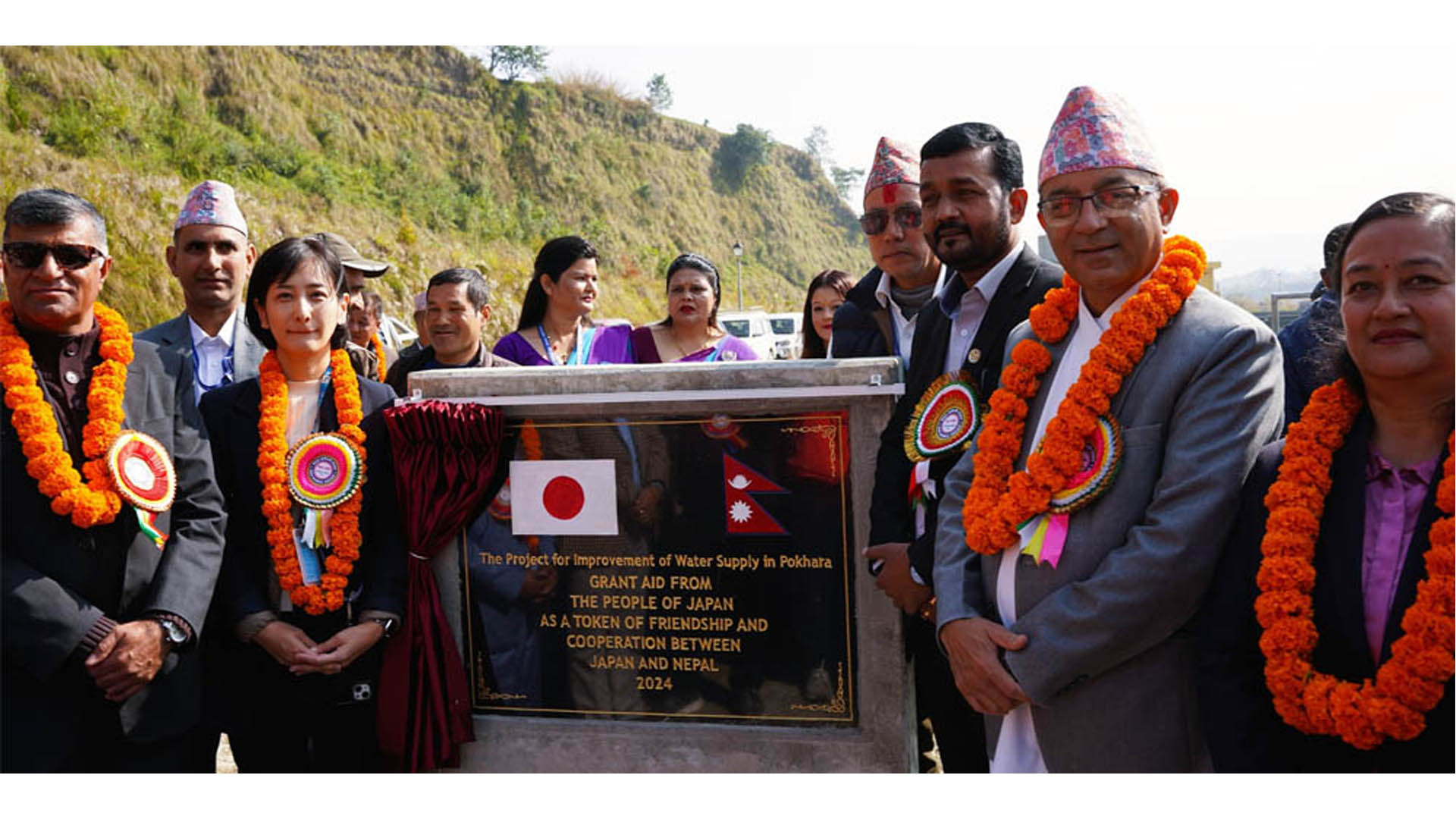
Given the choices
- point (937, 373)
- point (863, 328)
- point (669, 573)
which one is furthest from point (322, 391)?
point (937, 373)

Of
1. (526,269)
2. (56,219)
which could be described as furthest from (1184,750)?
(526,269)

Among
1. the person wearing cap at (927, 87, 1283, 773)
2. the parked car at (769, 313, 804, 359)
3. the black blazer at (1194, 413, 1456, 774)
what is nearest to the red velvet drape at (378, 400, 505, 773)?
the person wearing cap at (927, 87, 1283, 773)

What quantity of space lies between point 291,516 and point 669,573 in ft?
3.65

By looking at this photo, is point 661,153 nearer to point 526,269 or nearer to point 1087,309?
point 526,269

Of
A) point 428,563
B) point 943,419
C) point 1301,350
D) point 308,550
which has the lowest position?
point 428,563

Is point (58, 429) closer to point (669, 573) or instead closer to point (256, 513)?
point (256, 513)

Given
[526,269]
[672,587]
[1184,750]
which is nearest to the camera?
[1184,750]

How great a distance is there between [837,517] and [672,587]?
545 millimetres

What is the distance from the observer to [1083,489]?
225 cm

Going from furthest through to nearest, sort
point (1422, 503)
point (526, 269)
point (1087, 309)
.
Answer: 1. point (526, 269)
2. point (1087, 309)
3. point (1422, 503)

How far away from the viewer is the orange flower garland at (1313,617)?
181 cm

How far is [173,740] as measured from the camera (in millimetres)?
2904

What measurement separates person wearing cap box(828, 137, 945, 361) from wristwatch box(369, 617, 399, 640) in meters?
1.63

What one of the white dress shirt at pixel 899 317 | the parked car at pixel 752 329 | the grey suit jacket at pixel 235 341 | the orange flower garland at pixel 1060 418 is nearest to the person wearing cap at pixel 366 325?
the grey suit jacket at pixel 235 341
